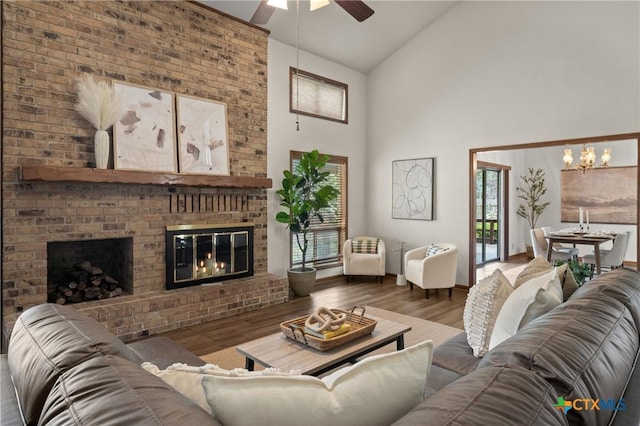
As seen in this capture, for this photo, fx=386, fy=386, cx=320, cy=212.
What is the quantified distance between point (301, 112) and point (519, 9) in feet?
10.7

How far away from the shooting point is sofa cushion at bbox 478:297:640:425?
0.91m

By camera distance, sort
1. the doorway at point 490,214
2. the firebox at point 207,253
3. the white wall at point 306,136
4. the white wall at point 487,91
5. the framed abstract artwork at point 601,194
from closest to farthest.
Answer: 1. the firebox at point 207,253
2. the white wall at point 487,91
3. the white wall at point 306,136
4. the framed abstract artwork at point 601,194
5. the doorway at point 490,214

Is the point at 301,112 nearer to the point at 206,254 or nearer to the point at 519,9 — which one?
the point at 206,254

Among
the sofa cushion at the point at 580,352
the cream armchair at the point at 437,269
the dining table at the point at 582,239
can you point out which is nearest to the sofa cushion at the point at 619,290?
the sofa cushion at the point at 580,352

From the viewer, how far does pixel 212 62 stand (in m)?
4.71

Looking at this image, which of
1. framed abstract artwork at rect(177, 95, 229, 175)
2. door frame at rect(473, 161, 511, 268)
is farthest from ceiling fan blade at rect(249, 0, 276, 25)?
door frame at rect(473, 161, 511, 268)

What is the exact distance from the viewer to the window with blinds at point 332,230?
6199 mm

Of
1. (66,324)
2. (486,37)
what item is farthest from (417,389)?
(486,37)

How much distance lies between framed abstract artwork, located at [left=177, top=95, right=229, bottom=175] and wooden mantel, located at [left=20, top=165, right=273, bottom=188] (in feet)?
0.60

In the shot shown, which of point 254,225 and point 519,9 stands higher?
point 519,9

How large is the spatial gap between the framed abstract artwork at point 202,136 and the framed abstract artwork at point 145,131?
110 mm

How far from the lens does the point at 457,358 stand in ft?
6.36

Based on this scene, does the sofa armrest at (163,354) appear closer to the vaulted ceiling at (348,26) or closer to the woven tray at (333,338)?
the woven tray at (333,338)

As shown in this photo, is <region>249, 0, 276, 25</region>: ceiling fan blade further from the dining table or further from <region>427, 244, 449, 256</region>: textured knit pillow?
the dining table
